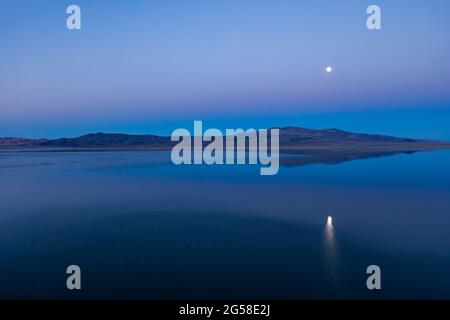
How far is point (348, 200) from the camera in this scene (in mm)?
9648

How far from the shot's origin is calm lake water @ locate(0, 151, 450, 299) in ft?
14.5

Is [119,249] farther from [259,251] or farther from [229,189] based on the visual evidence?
[229,189]

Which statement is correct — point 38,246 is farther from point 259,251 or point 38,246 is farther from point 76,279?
point 259,251

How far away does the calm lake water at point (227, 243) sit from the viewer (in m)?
4.41

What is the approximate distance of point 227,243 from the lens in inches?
237

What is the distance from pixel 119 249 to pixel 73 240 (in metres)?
1.09

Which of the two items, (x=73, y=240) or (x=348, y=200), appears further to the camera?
(x=348, y=200)

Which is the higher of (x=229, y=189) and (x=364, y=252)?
(x=229, y=189)

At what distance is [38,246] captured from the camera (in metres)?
5.93

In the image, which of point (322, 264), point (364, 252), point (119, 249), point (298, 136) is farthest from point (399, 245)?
point (298, 136)
